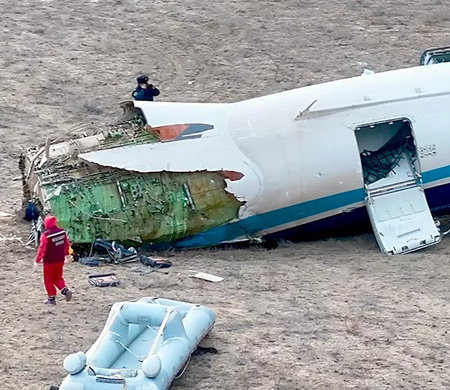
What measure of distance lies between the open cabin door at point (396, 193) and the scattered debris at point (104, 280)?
4.31 metres

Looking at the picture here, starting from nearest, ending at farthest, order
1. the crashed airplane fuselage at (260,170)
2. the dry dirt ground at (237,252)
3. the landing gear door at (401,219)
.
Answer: the dry dirt ground at (237,252) < the crashed airplane fuselage at (260,170) < the landing gear door at (401,219)

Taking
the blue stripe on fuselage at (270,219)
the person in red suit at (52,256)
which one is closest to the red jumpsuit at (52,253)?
the person in red suit at (52,256)

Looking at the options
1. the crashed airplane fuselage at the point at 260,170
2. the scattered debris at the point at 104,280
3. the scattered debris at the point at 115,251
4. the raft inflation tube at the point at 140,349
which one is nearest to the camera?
the raft inflation tube at the point at 140,349

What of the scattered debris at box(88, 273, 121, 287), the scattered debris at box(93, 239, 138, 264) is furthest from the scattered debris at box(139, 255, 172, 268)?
the scattered debris at box(88, 273, 121, 287)

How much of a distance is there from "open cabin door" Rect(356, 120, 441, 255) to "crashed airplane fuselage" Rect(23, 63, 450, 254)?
2 centimetres

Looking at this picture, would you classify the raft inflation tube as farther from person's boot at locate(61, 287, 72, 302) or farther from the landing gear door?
the landing gear door

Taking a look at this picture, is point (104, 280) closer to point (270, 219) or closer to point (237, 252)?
point (237, 252)

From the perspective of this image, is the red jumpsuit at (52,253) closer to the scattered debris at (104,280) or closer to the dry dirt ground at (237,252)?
the dry dirt ground at (237,252)

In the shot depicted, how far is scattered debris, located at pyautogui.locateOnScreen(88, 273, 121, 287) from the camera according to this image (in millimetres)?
12539

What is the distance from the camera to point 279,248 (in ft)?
48.8

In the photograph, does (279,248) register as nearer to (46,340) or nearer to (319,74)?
(46,340)

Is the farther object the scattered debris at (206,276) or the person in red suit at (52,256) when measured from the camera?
the scattered debris at (206,276)

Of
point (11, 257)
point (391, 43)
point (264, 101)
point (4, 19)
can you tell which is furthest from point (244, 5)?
point (11, 257)

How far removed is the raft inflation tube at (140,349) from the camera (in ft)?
30.2
